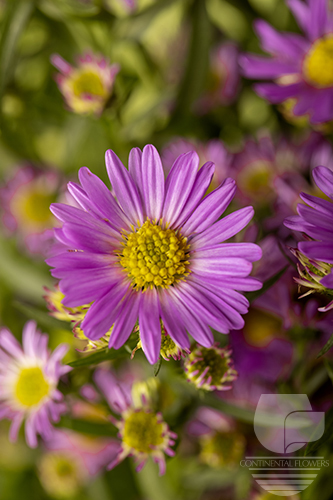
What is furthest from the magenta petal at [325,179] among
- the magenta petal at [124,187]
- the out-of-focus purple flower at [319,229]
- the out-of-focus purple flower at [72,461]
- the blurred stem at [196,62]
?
the out-of-focus purple flower at [72,461]

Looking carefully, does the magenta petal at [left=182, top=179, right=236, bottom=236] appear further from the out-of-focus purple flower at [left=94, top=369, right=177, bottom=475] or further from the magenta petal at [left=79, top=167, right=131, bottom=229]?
the out-of-focus purple flower at [left=94, top=369, right=177, bottom=475]

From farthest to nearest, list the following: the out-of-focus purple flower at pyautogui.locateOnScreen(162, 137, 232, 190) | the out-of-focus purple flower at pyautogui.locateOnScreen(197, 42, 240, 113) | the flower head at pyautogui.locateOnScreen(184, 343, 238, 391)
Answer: the out-of-focus purple flower at pyautogui.locateOnScreen(197, 42, 240, 113)
the out-of-focus purple flower at pyautogui.locateOnScreen(162, 137, 232, 190)
the flower head at pyautogui.locateOnScreen(184, 343, 238, 391)

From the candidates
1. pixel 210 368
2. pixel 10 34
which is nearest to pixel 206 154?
pixel 10 34

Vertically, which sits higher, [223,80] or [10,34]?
[10,34]

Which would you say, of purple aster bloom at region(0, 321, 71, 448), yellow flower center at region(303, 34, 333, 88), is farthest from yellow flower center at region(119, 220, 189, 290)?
yellow flower center at region(303, 34, 333, 88)

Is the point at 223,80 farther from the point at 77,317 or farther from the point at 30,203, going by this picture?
the point at 77,317

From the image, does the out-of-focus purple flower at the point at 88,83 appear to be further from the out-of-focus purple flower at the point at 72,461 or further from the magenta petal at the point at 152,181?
the out-of-focus purple flower at the point at 72,461

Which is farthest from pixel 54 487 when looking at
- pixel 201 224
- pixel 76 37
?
pixel 76 37
